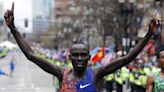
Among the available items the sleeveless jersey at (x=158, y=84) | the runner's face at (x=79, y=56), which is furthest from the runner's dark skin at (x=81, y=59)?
the sleeveless jersey at (x=158, y=84)

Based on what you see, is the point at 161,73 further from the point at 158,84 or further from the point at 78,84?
the point at 78,84

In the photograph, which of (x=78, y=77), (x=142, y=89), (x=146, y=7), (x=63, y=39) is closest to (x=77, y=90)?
(x=78, y=77)

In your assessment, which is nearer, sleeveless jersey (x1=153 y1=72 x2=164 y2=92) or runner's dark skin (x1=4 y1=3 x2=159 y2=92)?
runner's dark skin (x1=4 y1=3 x2=159 y2=92)

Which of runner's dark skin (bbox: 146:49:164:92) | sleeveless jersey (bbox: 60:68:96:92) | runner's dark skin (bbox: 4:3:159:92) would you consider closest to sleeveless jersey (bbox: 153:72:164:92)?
runner's dark skin (bbox: 146:49:164:92)

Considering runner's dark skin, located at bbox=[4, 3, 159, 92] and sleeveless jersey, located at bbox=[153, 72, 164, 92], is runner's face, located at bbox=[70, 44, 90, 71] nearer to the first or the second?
runner's dark skin, located at bbox=[4, 3, 159, 92]

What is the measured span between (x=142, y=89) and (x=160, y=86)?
12.5 meters

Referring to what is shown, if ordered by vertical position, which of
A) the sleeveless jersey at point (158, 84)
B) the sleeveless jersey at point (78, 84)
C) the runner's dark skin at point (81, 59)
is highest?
the runner's dark skin at point (81, 59)

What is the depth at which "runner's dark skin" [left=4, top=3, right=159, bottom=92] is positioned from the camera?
540cm

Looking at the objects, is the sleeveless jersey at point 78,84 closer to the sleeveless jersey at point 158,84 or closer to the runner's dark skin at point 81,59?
the runner's dark skin at point 81,59

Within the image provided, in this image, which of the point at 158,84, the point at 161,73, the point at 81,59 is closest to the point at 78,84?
the point at 81,59

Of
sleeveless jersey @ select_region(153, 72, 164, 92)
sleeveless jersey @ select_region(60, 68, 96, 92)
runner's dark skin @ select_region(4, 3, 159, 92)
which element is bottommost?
sleeveless jersey @ select_region(153, 72, 164, 92)

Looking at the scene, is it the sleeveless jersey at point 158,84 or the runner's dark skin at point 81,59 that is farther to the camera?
the sleeveless jersey at point 158,84

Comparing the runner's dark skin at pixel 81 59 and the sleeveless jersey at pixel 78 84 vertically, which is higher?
the runner's dark skin at pixel 81 59

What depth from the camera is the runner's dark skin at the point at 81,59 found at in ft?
17.7
